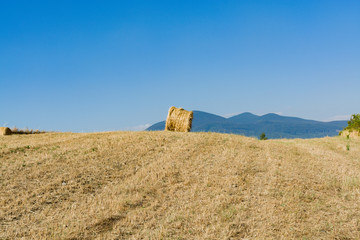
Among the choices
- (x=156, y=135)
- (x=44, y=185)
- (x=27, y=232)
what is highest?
(x=156, y=135)

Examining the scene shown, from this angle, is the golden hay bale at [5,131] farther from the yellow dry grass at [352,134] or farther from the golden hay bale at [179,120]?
the yellow dry grass at [352,134]

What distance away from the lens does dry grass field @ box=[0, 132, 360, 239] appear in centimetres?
841

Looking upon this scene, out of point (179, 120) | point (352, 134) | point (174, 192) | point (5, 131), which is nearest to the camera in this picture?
point (174, 192)

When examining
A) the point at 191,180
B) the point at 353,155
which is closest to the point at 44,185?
the point at 191,180

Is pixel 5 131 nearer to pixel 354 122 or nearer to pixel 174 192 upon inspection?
pixel 174 192

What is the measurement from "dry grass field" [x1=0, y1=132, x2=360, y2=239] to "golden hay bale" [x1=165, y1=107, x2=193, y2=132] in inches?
152

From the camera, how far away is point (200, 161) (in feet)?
47.0

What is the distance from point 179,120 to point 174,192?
11.3m

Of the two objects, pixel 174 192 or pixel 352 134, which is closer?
pixel 174 192

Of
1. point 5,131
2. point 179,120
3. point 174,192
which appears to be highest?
point 179,120

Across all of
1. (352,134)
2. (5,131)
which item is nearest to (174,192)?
(5,131)

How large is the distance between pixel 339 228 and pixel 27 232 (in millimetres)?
9650

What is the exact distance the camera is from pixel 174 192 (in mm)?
11055

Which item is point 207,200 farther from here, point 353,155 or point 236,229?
point 353,155
